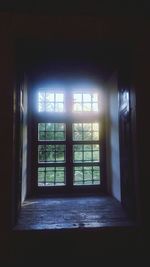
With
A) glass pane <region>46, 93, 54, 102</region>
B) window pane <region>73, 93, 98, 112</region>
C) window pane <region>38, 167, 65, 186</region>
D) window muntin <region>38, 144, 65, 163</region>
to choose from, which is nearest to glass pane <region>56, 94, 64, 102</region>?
glass pane <region>46, 93, 54, 102</region>

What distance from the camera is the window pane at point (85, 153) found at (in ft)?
15.2

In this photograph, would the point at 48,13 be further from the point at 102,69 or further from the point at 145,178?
the point at 145,178

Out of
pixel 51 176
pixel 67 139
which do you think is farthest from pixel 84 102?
pixel 51 176

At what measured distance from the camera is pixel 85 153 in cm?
466

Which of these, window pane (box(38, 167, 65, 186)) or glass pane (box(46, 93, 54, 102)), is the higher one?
glass pane (box(46, 93, 54, 102))

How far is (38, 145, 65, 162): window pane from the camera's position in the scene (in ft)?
14.9

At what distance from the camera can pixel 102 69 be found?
3969 mm

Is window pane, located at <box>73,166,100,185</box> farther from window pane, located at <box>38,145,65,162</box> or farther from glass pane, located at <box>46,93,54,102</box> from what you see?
glass pane, located at <box>46,93,54,102</box>

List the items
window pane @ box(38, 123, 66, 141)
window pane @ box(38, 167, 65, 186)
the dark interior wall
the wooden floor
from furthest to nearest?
window pane @ box(38, 123, 66, 141), window pane @ box(38, 167, 65, 186), the wooden floor, the dark interior wall

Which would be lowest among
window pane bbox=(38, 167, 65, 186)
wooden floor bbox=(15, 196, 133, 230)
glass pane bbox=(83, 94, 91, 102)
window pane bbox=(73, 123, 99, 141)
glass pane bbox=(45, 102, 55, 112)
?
wooden floor bbox=(15, 196, 133, 230)

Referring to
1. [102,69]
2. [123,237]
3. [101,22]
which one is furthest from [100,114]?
[123,237]

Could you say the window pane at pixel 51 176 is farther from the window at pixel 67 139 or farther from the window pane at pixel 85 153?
the window pane at pixel 85 153

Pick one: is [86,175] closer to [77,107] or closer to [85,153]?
[85,153]

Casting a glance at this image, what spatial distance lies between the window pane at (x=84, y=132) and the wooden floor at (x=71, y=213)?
128 cm
